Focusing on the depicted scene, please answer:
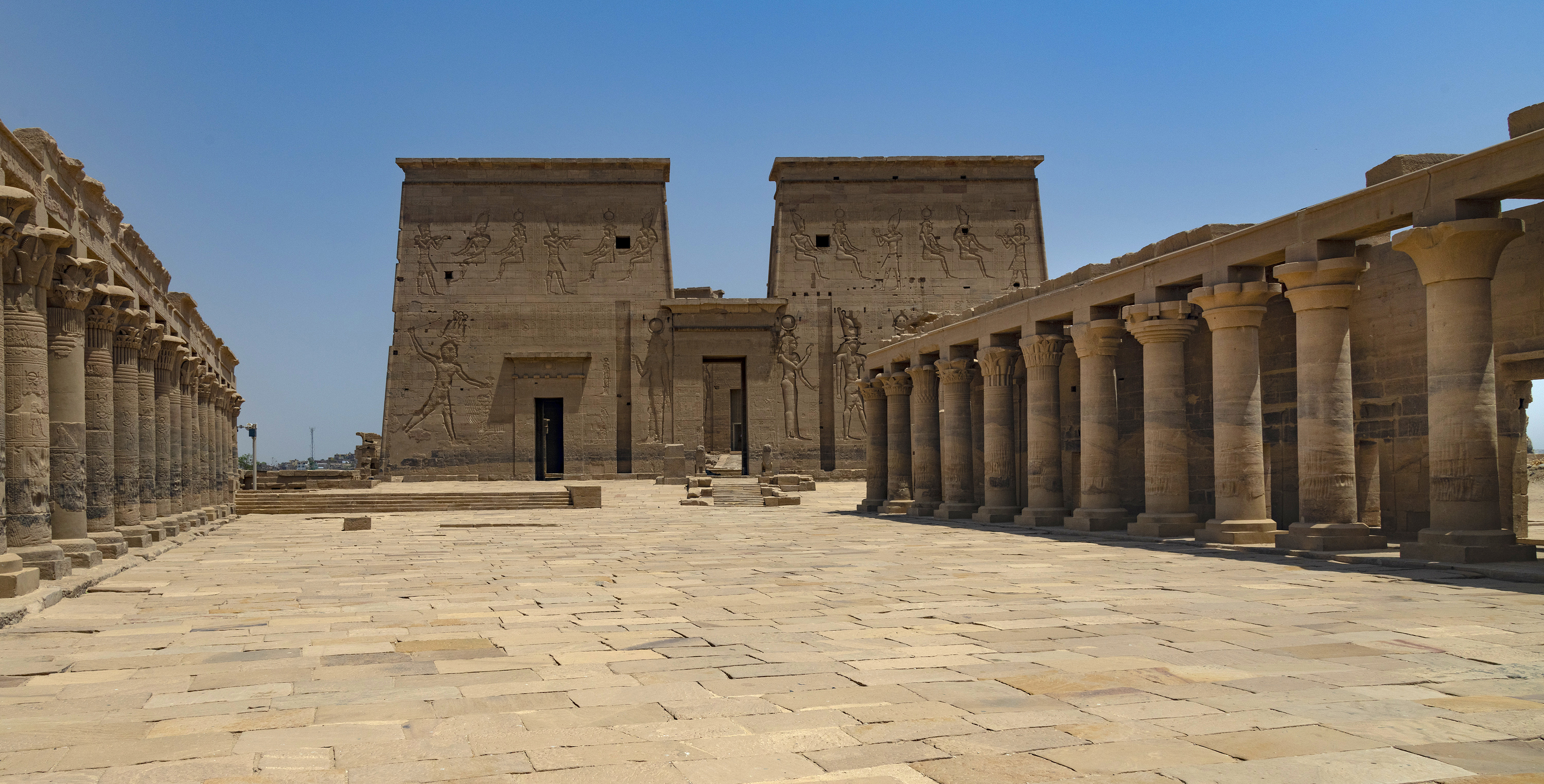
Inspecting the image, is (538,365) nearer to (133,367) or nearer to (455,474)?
(455,474)

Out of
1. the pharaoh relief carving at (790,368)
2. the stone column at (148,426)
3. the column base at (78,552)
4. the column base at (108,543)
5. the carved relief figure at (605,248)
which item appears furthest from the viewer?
Answer: the carved relief figure at (605,248)

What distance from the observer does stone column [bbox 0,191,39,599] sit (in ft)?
27.2

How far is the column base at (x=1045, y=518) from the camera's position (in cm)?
1622

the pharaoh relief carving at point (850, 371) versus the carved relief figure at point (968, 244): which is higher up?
the carved relief figure at point (968, 244)

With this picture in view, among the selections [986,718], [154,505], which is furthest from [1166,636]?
[154,505]

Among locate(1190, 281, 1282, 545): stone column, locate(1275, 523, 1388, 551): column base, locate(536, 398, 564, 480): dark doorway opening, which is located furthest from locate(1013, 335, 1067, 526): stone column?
locate(536, 398, 564, 480): dark doorway opening

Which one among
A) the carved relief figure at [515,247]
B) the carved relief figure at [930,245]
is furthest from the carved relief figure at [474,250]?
the carved relief figure at [930,245]

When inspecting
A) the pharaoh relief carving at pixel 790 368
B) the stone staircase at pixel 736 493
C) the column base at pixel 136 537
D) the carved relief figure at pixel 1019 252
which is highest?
the carved relief figure at pixel 1019 252

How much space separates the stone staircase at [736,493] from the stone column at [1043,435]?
9351mm

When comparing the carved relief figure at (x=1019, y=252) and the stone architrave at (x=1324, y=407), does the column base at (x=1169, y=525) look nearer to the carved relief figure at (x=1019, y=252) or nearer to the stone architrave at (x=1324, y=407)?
the stone architrave at (x=1324, y=407)

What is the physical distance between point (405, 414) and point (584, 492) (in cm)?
1480

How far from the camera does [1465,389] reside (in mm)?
9688

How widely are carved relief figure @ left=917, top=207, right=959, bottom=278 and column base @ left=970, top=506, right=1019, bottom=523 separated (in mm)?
22218

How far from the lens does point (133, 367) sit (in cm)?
1424
